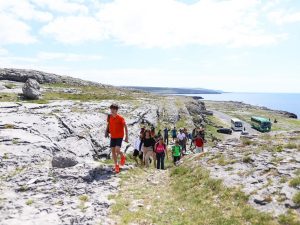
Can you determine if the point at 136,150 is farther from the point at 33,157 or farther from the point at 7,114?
the point at 7,114

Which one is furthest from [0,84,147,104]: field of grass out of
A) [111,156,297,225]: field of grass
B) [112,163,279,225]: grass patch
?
[112,163,279,225]: grass patch

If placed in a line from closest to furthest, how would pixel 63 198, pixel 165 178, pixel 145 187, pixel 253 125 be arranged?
1. pixel 63 198
2. pixel 145 187
3. pixel 165 178
4. pixel 253 125

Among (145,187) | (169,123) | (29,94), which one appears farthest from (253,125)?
(145,187)

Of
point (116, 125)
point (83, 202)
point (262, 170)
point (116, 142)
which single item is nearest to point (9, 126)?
point (116, 142)

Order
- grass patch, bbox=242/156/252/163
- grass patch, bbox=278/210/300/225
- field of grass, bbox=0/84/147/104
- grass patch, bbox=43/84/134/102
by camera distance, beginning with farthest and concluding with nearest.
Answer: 1. grass patch, bbox=43/84/134/102
2. field of grass, bbox=0/84/147/104
3. grass patch, bbox=242/156/252/163
4. grass patch, bbox=278/210/300/225

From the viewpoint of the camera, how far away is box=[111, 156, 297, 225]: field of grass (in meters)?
12.5

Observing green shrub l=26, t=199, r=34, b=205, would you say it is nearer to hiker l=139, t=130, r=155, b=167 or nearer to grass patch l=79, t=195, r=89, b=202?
grass patch l=79, t=195, r=89, b=202

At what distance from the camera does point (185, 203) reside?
14711 millimetres

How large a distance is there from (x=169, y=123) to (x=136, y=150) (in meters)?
39.1

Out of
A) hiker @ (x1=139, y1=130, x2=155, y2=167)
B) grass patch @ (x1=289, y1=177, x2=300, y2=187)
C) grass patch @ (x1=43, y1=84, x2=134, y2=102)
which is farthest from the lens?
grass patch @ (x1=43, y1=84, x2=134, y2=102)

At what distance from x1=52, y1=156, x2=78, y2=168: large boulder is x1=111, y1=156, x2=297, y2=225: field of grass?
3402mm

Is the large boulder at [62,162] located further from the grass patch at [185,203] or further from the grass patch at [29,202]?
the grass patch at [29,202]

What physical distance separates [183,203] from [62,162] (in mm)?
8255

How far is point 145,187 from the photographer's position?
1708 cm
